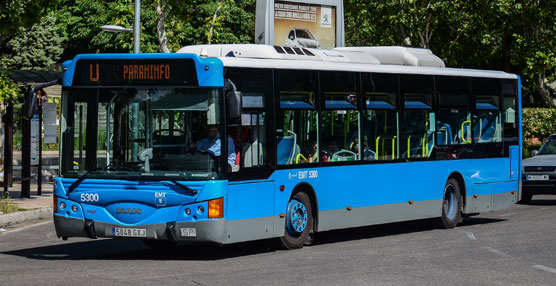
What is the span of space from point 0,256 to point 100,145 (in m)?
2.07

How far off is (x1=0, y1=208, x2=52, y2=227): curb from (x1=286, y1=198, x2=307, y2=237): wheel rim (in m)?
6.98

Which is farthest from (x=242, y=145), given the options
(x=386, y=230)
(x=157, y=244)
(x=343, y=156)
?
A: (x=386, y=230)

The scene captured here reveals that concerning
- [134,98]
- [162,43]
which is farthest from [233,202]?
[162,43]

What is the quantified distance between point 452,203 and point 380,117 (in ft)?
9.08

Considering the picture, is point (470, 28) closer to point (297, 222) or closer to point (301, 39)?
point (301, 39)

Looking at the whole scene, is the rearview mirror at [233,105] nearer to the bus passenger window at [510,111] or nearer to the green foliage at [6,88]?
the bus passenger window at [510,111]

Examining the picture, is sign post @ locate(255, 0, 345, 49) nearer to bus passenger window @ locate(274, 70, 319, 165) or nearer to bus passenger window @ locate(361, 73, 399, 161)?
bus passenger window @ locate(361, 73, 399, 161)

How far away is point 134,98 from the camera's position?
12.8 meters

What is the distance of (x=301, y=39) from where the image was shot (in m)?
25.0

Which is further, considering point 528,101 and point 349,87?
point 528,101

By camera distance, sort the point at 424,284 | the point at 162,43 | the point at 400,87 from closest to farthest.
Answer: the point at 424,284, the point at 400,87, the point at 162,43

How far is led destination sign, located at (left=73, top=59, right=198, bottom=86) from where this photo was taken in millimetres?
12586

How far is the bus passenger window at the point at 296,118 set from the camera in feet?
44.9

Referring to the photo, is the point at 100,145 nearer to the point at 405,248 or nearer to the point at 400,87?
the point at 405,248
